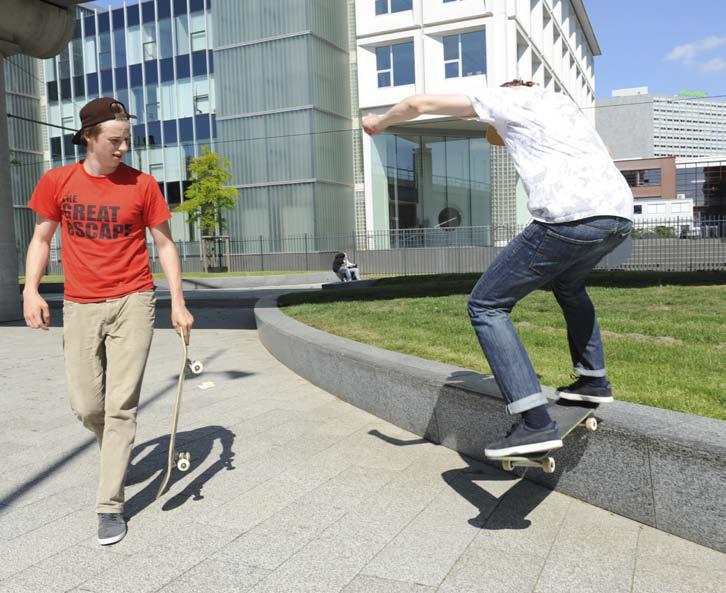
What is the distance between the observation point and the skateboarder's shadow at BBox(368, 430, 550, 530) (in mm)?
3244

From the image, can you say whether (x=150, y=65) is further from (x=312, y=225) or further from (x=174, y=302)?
(x=174, y=302)

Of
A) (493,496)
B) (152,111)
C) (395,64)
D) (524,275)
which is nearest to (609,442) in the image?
(493,496)

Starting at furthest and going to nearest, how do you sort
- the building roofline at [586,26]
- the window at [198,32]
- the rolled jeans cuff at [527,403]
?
the building roofline at [586,26] → the window at [198,32] → the rolled jeans cuff at [527,403]

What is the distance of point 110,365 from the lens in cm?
330

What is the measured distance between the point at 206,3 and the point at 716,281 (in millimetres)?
32382

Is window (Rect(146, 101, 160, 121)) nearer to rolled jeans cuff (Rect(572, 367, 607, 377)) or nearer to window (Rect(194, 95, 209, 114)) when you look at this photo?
window (Rect(194, 95, 209, 114))

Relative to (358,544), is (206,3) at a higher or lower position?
higher

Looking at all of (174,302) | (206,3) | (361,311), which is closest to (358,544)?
(174,302)

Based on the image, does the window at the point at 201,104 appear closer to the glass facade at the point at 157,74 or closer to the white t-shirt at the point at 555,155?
the glass facade at the point at 157,74

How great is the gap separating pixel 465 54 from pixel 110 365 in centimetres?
3059

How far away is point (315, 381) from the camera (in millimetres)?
6488

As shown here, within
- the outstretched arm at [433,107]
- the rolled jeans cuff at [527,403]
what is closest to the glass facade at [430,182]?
the outstretched arm at [433,107]

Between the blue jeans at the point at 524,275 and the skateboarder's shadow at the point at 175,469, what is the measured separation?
183 centimetres

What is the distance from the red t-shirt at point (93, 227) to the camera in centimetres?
329
